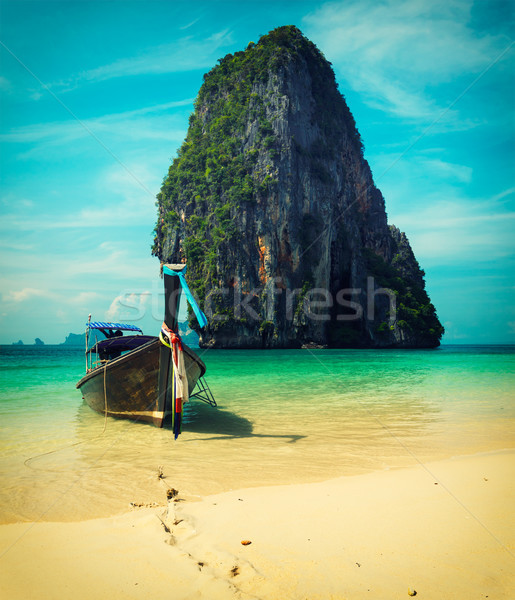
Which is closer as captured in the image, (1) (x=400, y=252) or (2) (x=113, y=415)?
(2) (x=113, y=415)

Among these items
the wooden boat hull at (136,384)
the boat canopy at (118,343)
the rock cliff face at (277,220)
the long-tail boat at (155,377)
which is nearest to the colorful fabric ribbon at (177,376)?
the long-tail boat at (155,377)

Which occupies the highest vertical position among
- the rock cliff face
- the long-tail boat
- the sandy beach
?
the rock cliff face

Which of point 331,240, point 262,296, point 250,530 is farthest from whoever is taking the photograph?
point 331,240

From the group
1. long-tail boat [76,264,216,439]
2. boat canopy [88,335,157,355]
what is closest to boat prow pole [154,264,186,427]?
long-tail boat [76,264,216,439]

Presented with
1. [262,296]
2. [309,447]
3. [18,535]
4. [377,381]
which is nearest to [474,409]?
[309,447]

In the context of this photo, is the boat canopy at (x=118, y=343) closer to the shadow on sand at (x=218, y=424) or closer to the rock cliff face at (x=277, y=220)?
the shadow on sand at (x=218, y=424)

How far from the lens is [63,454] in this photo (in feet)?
18.3

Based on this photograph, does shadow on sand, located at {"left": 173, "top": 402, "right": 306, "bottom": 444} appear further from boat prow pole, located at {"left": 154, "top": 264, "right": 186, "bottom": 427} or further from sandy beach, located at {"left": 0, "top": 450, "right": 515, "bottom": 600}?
sandy beach, located at {"left": 0, "top": 450, "right": 515, "bottom": 600}

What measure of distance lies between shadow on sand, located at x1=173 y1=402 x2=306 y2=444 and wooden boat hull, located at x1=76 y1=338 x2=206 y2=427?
578 mm

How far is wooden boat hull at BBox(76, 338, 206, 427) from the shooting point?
716 centimetres

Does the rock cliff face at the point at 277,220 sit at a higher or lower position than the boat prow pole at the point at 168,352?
higher

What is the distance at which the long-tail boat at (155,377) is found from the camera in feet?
21.3

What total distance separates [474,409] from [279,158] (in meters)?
40.5

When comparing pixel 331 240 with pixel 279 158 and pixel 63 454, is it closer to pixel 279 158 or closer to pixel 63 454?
pixel 279 158
